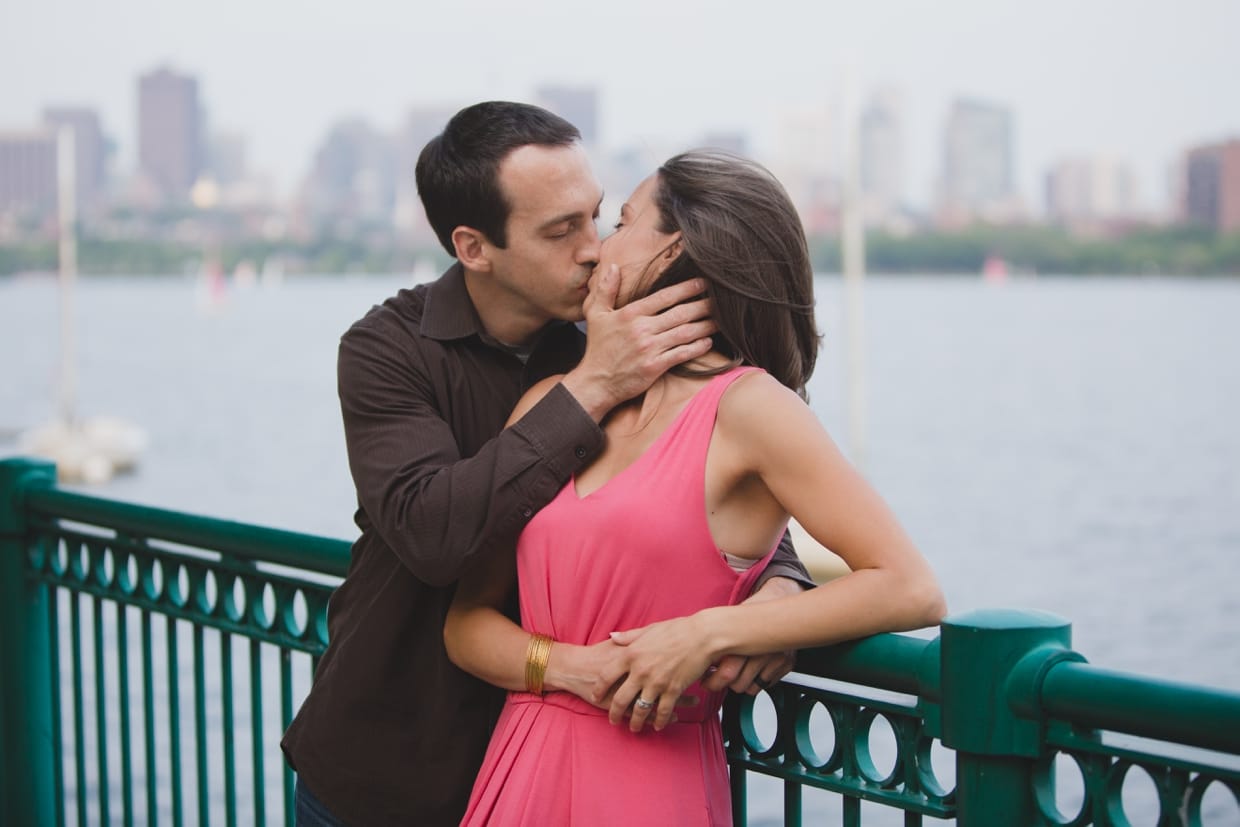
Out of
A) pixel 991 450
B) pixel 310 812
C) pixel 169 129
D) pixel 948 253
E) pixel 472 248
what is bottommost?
pixel 991 450

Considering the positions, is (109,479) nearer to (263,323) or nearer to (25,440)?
(25,440)

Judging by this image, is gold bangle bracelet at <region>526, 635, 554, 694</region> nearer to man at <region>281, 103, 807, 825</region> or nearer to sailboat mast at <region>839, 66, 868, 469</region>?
man at <region>281, 103, 807, 825</region>

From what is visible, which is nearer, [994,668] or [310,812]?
[994,668]

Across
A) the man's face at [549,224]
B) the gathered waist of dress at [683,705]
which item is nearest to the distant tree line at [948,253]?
the man's face at [549,224]

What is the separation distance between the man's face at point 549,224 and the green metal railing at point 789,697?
723 mm

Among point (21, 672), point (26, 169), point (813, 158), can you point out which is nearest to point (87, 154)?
point (26, 169)

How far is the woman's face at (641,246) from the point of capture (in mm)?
2246

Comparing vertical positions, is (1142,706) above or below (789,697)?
above

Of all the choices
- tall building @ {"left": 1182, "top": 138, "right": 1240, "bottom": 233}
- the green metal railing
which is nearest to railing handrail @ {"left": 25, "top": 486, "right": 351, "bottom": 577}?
the green metal railing

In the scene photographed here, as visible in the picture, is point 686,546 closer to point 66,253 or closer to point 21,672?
point 21,672

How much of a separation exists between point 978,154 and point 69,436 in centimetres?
11563

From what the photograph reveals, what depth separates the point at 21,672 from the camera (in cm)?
413

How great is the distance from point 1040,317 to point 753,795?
15393 cm

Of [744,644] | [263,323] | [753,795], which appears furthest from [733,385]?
[263,323]
